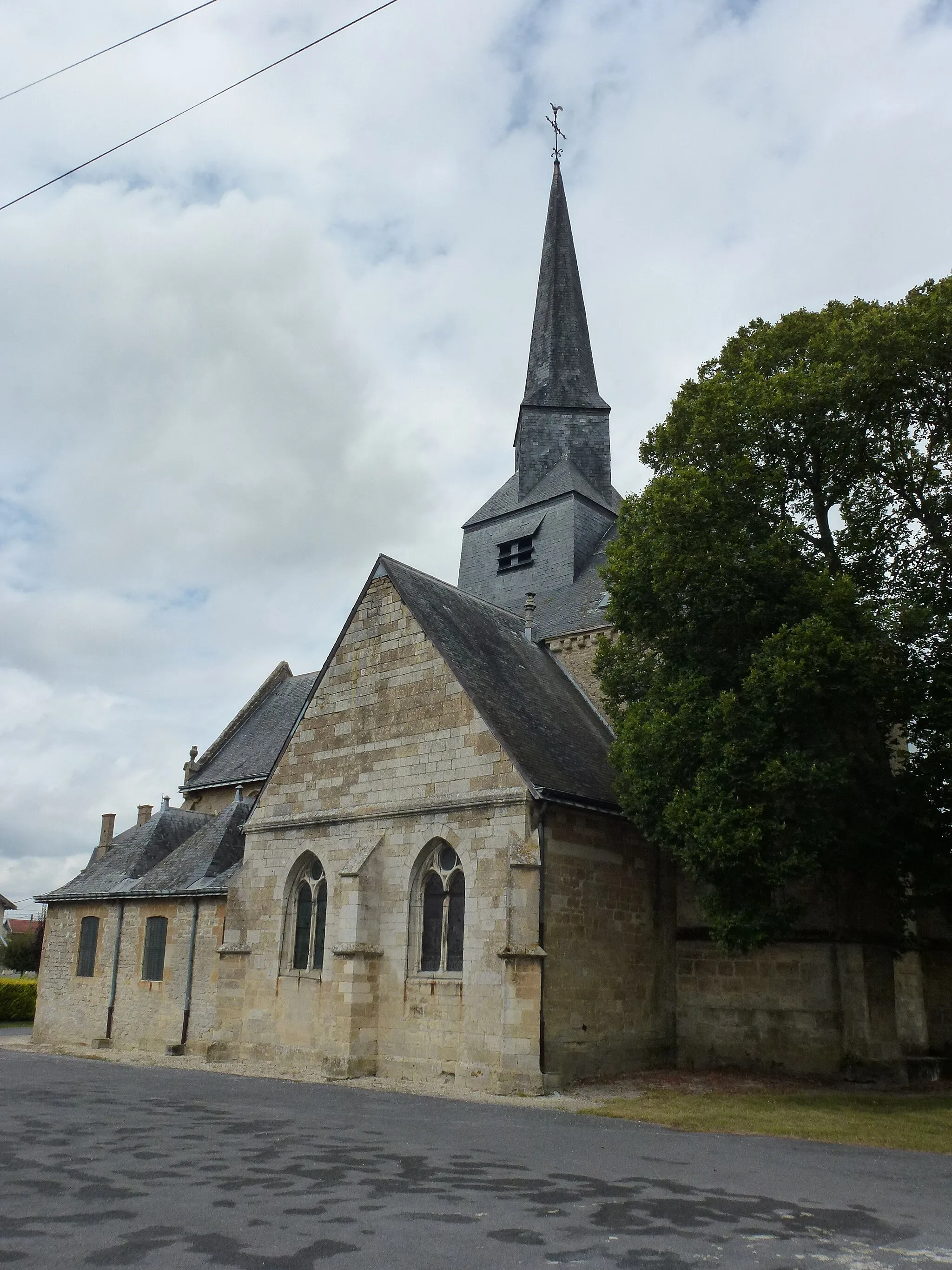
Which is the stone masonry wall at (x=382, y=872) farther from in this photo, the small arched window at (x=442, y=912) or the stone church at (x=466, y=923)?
the small arched window at (x=442, y=912)

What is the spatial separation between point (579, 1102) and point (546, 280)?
80.2 feet

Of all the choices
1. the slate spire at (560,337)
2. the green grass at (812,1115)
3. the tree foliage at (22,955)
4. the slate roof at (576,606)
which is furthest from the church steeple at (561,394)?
the tree foliage at (22,955)

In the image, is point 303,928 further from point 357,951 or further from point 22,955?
point 22,955

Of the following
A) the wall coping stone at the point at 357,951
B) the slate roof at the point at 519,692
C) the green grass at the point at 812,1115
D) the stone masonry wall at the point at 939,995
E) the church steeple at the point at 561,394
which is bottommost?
the green grass at the point at 812,1115

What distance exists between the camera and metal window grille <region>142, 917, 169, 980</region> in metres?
22.5

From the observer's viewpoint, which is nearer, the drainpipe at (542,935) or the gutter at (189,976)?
the drainpipe at (542,935)

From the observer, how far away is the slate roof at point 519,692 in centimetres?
1644

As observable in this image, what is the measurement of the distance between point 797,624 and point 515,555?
42.0 ft

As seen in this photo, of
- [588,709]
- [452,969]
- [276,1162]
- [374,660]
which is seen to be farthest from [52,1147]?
[588,709]

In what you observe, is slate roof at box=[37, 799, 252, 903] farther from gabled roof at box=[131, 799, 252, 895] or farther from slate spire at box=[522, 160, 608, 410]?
slate spire at box=[522, 160, 608, 410]

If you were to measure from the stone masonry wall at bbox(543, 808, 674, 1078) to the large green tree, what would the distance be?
1.51m

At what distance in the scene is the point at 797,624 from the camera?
14.7 meters

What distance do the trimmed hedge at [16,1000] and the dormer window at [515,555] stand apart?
2313cm

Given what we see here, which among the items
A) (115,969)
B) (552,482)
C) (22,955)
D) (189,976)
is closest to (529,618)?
(552,482)
